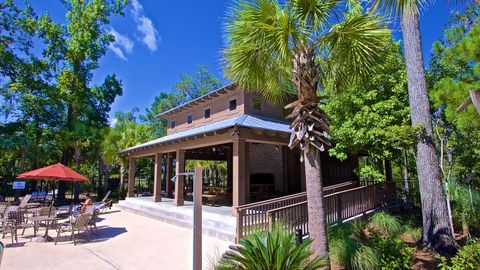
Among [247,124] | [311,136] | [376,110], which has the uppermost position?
[376,110]

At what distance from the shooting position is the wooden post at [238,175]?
32.3ft

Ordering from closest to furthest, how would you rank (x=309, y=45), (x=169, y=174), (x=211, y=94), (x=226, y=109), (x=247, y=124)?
(x=309, y=45) < (x=247, y=124) < (x=226, y=109) < (x=211, y=94) < (x=169, y=174)

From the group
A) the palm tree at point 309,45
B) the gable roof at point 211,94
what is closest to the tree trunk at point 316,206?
the palm tree at point 309,45

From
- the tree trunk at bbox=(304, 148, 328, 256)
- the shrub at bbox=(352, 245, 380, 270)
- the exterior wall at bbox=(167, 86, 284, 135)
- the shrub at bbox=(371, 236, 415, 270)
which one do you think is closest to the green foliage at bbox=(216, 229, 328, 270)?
the tree trunk at bbox=(304, 148, 328, 256)

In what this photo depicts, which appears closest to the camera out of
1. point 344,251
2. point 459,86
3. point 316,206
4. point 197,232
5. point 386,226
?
A: point 197,232

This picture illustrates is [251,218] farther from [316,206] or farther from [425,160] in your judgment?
[425,160]

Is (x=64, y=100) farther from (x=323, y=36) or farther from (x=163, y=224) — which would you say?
(x=323, y=36)

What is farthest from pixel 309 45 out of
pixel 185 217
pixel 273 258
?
pixel 185 217

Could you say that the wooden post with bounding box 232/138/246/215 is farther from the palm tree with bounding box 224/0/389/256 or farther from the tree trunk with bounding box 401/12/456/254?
the tree trunk with bounding box 401/12/456/254

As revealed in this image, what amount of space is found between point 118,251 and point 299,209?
17.5ft

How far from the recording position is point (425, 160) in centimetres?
761

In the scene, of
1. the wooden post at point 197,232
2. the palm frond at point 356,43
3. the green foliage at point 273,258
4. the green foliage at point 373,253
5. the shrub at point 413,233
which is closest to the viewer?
the wooden post at point 197,232

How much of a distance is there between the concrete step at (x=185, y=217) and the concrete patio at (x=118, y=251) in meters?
0.26

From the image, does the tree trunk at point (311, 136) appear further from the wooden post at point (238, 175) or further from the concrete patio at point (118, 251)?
the wooden post at point (238, 175)
